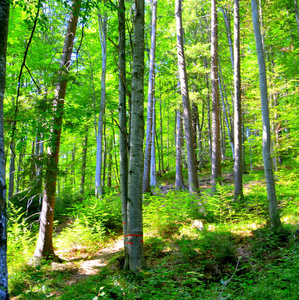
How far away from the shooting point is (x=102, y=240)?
800 centimetres

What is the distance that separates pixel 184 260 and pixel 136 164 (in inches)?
91.5

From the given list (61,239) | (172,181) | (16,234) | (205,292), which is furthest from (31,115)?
(172,181)

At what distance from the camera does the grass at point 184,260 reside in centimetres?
332

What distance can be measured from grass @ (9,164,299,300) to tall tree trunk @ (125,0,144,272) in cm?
37

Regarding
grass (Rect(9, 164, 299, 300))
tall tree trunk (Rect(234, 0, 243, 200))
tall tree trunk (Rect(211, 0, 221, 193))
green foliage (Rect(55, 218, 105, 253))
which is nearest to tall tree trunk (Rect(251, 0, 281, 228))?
grass (Rect(9, 164, 299, 300))

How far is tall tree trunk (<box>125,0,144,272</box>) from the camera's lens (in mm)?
4227

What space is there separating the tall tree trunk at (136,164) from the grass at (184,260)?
0.37 m

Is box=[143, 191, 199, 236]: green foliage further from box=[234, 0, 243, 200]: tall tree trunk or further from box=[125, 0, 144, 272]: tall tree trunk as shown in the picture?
box=[125, 0, 144, 272]: tall tree trunk

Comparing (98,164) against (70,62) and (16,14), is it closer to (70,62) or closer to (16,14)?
(70,62)

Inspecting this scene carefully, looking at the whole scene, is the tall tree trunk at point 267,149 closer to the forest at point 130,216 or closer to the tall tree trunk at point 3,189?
the forest at point 130,216

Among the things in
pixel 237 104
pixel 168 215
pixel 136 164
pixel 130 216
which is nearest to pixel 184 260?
pixel 130 216

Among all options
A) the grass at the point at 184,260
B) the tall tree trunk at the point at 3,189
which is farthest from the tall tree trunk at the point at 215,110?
the tall tree trunk at the point at 3,189

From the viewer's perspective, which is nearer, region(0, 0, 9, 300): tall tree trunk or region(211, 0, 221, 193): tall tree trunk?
region(0, 0, 9, 300): tall tree trunk

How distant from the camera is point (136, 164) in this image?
4.34 metres
